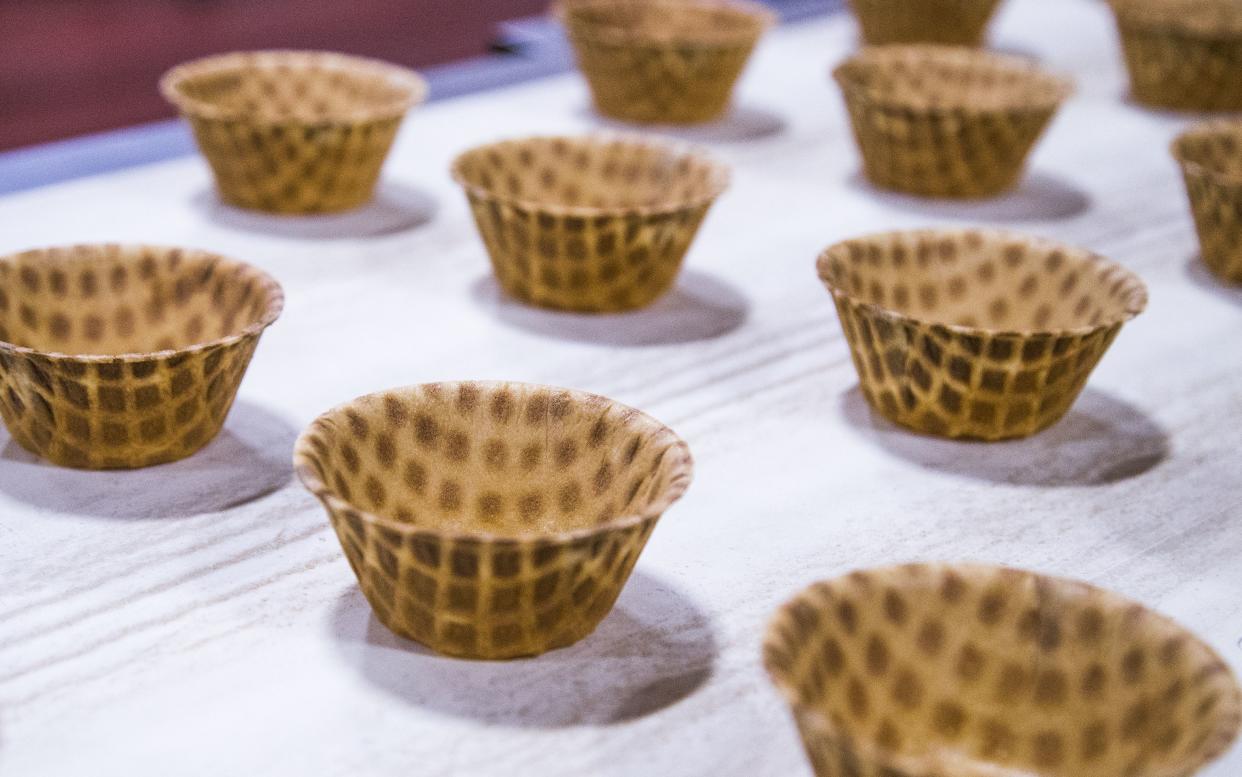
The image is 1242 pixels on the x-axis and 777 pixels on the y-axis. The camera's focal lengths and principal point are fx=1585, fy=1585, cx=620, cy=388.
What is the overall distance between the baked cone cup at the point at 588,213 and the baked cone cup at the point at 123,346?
0.74 ft

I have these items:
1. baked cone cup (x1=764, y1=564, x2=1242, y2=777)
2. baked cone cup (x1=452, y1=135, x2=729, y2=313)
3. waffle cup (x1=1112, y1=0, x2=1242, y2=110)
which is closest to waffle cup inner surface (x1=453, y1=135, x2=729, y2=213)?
baked cone cup (x1=452, y1=135, x2=729, y2=313)

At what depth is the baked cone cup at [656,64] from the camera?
1.59 metres

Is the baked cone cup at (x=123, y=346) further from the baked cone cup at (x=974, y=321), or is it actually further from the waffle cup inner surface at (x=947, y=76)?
the waffle cup inner surface at (x=947, y=76)

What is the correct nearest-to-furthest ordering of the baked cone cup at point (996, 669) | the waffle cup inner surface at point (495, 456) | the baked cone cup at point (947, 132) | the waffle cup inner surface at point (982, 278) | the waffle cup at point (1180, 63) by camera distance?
the baked cone cup at point (996, 669)
the waffle cup inner surface at point (495, 456)
the waffle cup inner surface at point (982, 278)
the baked cone cup at point (947, 132)
the waffle cup at point (1180, 63)

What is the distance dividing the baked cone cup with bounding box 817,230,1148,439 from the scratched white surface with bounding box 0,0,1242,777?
35 mm

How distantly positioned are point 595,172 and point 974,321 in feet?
1.19

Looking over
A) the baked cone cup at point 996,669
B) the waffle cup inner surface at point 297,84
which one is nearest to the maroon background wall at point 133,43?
the waffle cup inner surface at point 297,84

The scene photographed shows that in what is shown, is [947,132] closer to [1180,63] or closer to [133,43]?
[1180,63]

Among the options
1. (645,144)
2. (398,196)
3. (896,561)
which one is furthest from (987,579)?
(398,196)

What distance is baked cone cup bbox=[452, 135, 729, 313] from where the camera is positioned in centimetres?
116

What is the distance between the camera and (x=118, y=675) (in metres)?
0.77

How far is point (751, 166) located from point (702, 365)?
1.53ft

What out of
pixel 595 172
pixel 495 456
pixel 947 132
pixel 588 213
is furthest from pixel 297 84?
pixel 495 456

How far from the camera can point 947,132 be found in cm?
144
